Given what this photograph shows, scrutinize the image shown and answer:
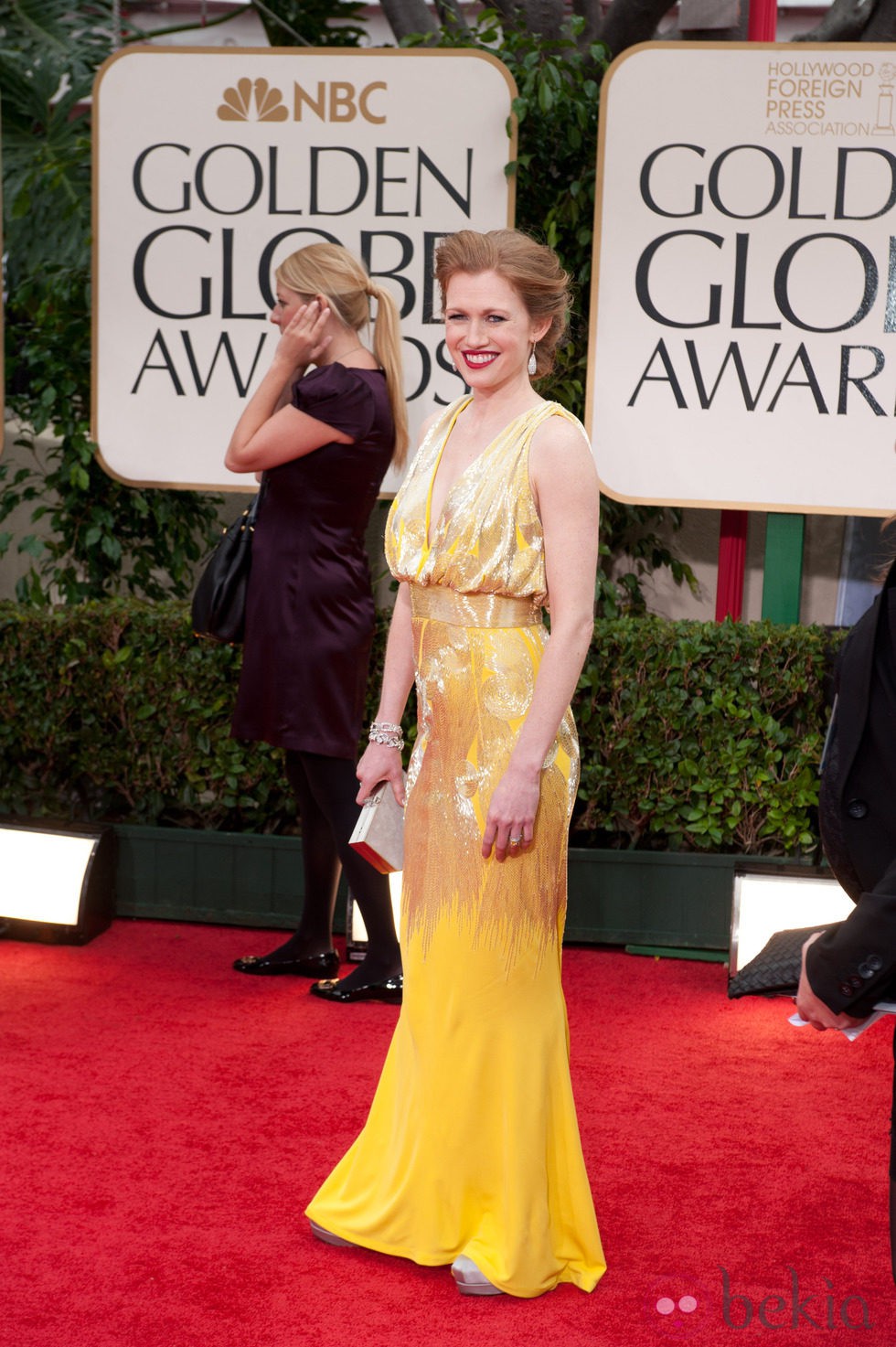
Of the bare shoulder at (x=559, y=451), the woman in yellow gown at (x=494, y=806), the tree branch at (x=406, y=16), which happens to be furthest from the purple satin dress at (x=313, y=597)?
the tree branch at (x=406, y=16)

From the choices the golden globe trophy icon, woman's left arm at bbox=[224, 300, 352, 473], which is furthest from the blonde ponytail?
the golden globe trophy icon

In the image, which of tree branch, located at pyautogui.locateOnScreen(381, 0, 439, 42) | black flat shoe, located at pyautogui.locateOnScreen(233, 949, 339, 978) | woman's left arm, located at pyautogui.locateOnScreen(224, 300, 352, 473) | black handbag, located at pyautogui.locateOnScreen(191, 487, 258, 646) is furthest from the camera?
tree branch, located at pyautogui.locateOnScreen(381, 0, 439, 42)

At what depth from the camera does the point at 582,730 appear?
4719 mm

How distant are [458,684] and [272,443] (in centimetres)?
154

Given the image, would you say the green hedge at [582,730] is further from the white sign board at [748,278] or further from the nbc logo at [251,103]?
the nbc logo at [251,103]

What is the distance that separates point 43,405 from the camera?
5176 mm

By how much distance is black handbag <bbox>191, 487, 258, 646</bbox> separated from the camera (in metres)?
4.20

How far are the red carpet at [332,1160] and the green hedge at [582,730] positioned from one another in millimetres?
524

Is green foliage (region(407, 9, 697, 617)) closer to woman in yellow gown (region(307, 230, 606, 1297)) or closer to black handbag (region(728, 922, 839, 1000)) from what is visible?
woman in yellow gown (region(307, 230, 606, 1297))

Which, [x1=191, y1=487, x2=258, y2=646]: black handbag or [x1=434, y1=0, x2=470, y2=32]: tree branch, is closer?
[x1=191, y1=487, x2=258, y2=646]: black handbag

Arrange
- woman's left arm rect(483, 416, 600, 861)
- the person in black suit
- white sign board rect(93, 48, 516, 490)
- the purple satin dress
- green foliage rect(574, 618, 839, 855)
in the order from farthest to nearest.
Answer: white sign board rect(93, 48, 516, 490) → green foliage rect(574, 618, 839, 855) → the purple satin dress → woman's left arm rect(483, 416, 600, 861) → the person in black suit

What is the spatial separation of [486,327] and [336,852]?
2156 mm

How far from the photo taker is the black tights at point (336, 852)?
161 inches

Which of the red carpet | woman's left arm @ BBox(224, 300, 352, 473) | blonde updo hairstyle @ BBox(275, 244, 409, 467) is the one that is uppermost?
blonde updo hairstyle @ BBox(275, 244, 409, 467)
